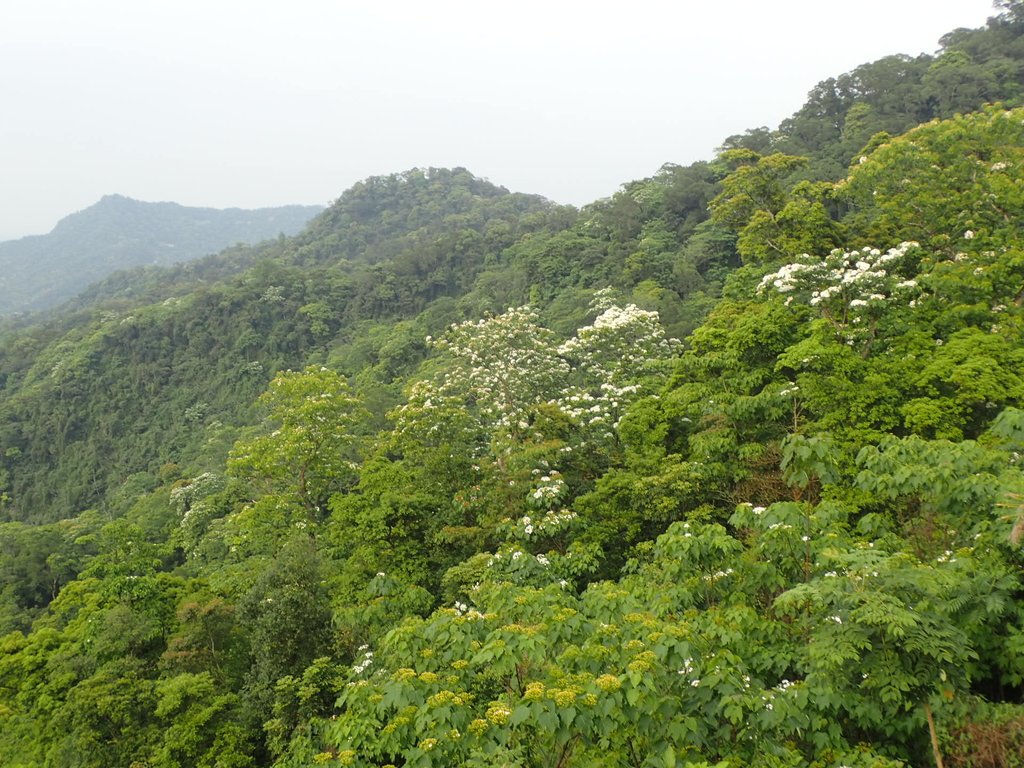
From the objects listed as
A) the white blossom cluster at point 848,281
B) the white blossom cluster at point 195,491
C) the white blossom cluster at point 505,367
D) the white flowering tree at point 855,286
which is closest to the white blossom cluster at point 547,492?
the white blossom cluster at point 505,367

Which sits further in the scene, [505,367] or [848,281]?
[505,367]

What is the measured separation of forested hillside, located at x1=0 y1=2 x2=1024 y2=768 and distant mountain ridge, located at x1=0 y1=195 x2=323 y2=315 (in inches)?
4105

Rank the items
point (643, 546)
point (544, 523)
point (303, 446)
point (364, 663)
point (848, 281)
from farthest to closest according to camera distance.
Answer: point (303, 446) → point (848, 281) → point (544, 523) → point (643, 546) → point (364, 663)

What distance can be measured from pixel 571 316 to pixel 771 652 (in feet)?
69.6

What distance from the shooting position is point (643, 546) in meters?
8.14

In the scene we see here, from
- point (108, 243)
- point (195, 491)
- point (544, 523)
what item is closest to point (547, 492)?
point (544, 523)

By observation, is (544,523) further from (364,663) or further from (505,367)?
(505,367)

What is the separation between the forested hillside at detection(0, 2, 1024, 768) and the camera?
13.2ft

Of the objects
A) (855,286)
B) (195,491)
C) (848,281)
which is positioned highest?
(848,281)

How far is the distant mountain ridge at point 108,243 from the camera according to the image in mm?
108250

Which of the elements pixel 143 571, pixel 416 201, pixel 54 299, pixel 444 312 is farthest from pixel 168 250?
pixel 143 571

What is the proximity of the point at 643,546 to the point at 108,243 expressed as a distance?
483ft

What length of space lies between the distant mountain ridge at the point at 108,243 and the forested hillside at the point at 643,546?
4105 inches

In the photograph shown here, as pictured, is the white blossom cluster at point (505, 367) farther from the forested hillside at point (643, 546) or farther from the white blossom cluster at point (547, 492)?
the white blossom cluster at point (547, 492)
